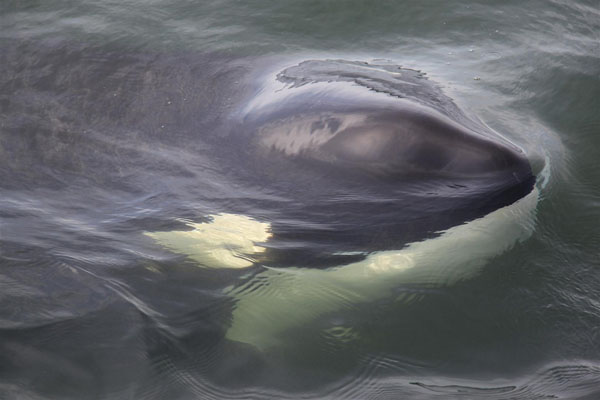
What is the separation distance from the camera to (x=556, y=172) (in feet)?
15.1

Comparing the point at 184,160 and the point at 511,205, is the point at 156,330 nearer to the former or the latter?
the point at 184,160

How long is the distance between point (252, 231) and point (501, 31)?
133 inches

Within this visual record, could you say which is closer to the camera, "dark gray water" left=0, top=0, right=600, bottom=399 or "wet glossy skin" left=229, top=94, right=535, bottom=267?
"dark gray water" left=0, top=0, right=600, bottom=399

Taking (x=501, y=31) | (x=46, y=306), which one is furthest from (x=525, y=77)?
(x=46, y=306)

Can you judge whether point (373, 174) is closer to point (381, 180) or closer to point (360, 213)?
point (381, 180)

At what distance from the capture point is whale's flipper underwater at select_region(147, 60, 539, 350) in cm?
375

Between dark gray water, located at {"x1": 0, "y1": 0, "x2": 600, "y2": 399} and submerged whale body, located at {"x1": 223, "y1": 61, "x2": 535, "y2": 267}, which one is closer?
dark gray water, located at {"x1": 0, "y1": 0, "x2": 600, "y2": 399}

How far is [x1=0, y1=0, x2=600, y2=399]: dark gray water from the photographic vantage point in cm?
329

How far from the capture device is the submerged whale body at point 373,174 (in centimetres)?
376

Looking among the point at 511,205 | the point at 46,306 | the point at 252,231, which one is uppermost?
the point at 511,205

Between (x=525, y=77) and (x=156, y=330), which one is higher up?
(x=525, y=77)

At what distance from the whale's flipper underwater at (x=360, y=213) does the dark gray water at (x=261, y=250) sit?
1cm

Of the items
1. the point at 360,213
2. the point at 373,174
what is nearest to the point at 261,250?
the point at 360,213

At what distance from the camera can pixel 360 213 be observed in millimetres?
3857
